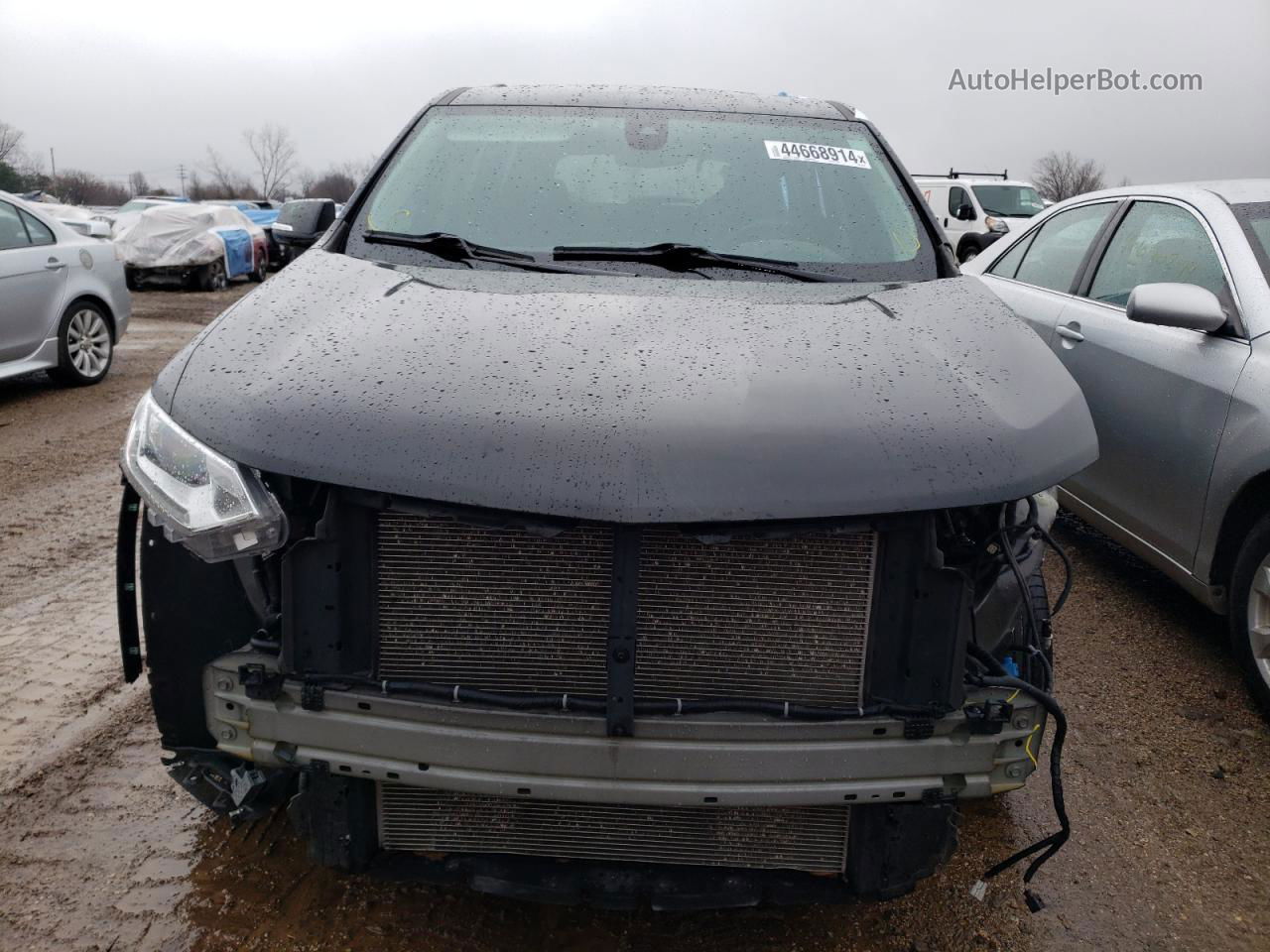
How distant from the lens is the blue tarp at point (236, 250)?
18.3 meters

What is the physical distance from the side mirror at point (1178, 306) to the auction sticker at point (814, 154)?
42.1 inches

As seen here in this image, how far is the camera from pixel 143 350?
10891 millimetres

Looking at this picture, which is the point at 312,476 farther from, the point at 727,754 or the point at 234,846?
the point at 234,846

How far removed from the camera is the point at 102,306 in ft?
27.8

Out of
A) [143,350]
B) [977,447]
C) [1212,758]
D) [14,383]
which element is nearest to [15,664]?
[977,447]

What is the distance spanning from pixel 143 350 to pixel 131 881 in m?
9.58

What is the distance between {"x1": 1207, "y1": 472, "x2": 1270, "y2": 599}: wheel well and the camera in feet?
10.9

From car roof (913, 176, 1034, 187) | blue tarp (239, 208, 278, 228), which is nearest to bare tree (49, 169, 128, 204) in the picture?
blue tarp (239, 208, 278, 228)

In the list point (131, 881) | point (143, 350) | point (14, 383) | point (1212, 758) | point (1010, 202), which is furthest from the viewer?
point (1010, 202)

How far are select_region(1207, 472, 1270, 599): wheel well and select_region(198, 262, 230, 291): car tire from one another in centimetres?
1723

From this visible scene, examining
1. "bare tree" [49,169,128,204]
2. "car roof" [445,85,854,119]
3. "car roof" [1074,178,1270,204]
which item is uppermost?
"car roof" [445,85,854,119]

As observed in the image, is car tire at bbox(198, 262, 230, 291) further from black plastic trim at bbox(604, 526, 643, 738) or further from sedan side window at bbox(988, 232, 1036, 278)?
black plastic trim at bbox(604, 526, 643, 738)

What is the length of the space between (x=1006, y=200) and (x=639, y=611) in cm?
2064

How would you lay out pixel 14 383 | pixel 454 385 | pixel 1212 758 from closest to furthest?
pixel 454 385
pixel 1212 758
pixel 14 383
